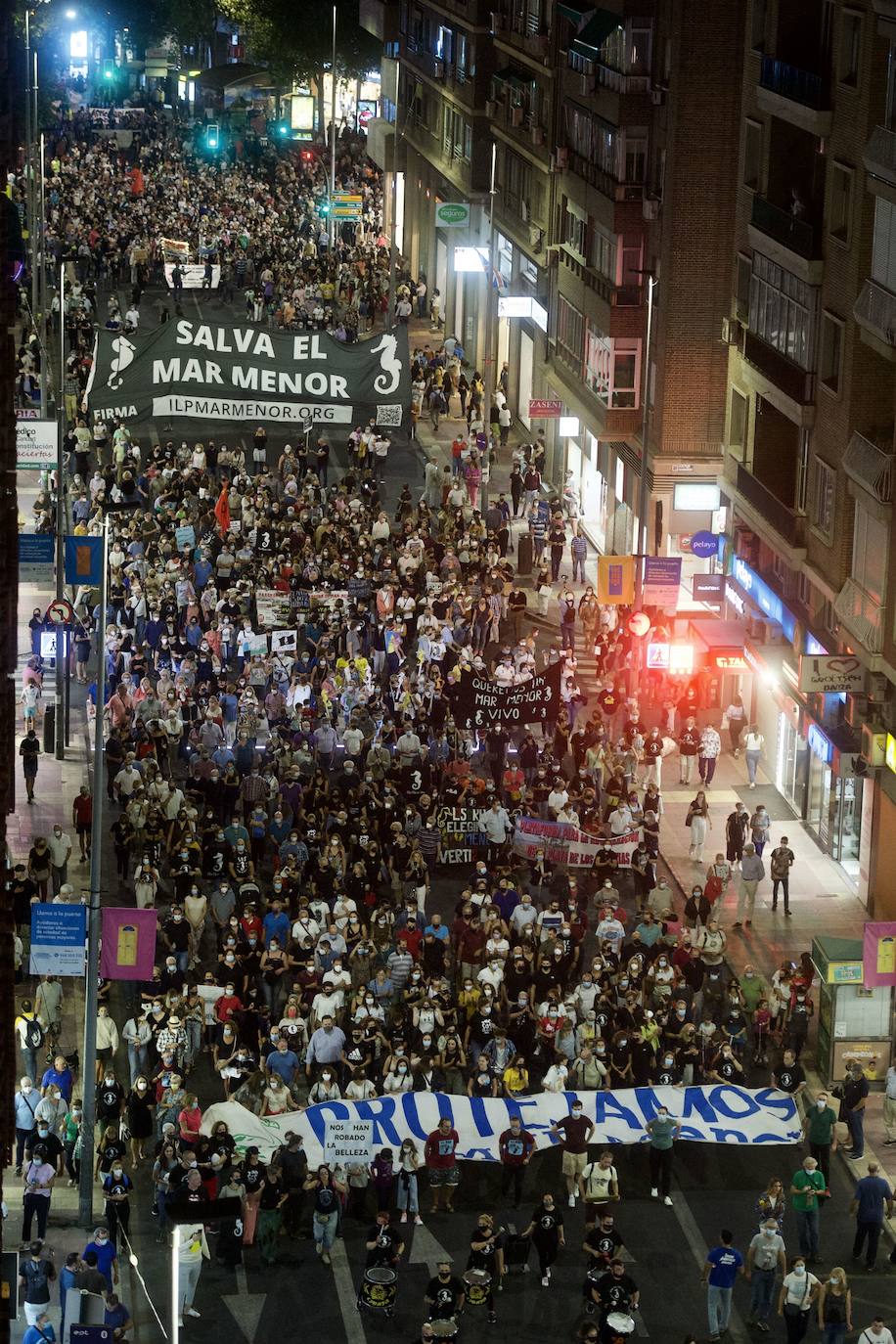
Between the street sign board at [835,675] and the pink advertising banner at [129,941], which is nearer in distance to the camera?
the pink advertising banner at [129,941]

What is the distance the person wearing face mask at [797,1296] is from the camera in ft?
97.1

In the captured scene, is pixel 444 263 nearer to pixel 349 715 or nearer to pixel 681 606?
pixel 681 606

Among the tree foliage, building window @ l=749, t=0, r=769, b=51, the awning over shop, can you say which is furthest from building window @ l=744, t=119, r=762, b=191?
the tree foliage

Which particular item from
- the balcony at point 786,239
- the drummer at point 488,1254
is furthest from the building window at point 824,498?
the drummer at point 488,1254

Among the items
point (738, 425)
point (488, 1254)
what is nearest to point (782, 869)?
point (488, 1254)

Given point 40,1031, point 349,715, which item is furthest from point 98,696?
point 349,715

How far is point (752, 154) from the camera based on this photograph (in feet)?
180

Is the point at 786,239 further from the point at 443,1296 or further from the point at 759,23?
the point at 443,1296

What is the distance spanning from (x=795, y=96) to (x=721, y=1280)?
2763cm

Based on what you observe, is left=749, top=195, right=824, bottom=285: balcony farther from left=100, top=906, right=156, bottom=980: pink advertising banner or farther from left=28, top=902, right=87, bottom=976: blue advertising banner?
left=28, top=902, right=87, bottom=976: blue advertising banner

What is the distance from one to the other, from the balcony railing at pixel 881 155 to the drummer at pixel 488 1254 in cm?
2137

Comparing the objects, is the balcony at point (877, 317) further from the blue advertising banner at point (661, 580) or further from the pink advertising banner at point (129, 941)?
the pink advertising banner at point (129, 941)

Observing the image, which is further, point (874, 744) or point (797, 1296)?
point (874, 744)

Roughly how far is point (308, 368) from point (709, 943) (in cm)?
2187
